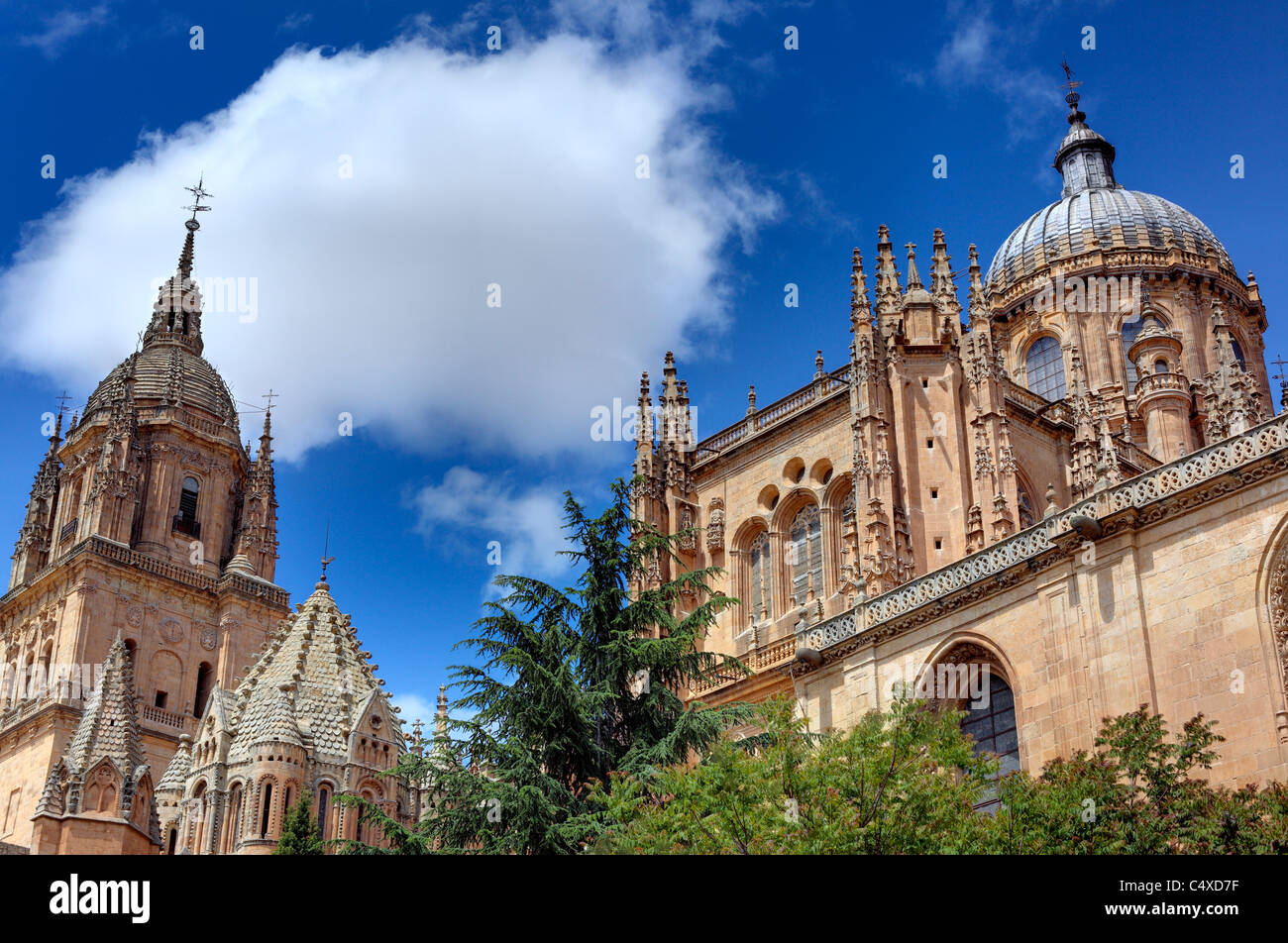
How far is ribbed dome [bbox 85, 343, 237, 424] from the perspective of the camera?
68438mm

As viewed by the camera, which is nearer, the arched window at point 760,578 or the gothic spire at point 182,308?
the arched window at point 760,578

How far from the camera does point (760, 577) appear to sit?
145 ft

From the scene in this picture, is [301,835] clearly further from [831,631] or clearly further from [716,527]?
[716,527]

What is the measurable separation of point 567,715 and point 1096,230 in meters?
40.7

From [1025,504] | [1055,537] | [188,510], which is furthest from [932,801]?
[188,510]

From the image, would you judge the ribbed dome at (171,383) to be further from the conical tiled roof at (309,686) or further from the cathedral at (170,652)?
the conical tiled roof at (309,686)

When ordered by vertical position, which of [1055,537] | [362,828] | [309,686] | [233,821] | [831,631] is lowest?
[233,821]

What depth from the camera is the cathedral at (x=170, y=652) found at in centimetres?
4284

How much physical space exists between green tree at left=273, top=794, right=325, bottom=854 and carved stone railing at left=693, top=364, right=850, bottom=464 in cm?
1705

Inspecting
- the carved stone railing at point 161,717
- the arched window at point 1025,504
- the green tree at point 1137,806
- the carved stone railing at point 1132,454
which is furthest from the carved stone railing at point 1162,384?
the carved stone railing at point 161,717

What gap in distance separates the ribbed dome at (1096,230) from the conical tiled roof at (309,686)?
29929 millimetres

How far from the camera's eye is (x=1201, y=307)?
187 ft

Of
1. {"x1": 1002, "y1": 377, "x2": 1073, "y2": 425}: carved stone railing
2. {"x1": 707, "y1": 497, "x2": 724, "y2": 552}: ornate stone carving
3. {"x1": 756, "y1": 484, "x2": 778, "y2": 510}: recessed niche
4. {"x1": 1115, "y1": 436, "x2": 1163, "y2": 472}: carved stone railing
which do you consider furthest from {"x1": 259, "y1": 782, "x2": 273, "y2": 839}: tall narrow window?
{"x1": 1115, "y1": 436, "x2": 1163, "y2": 472}: carved stone railing
